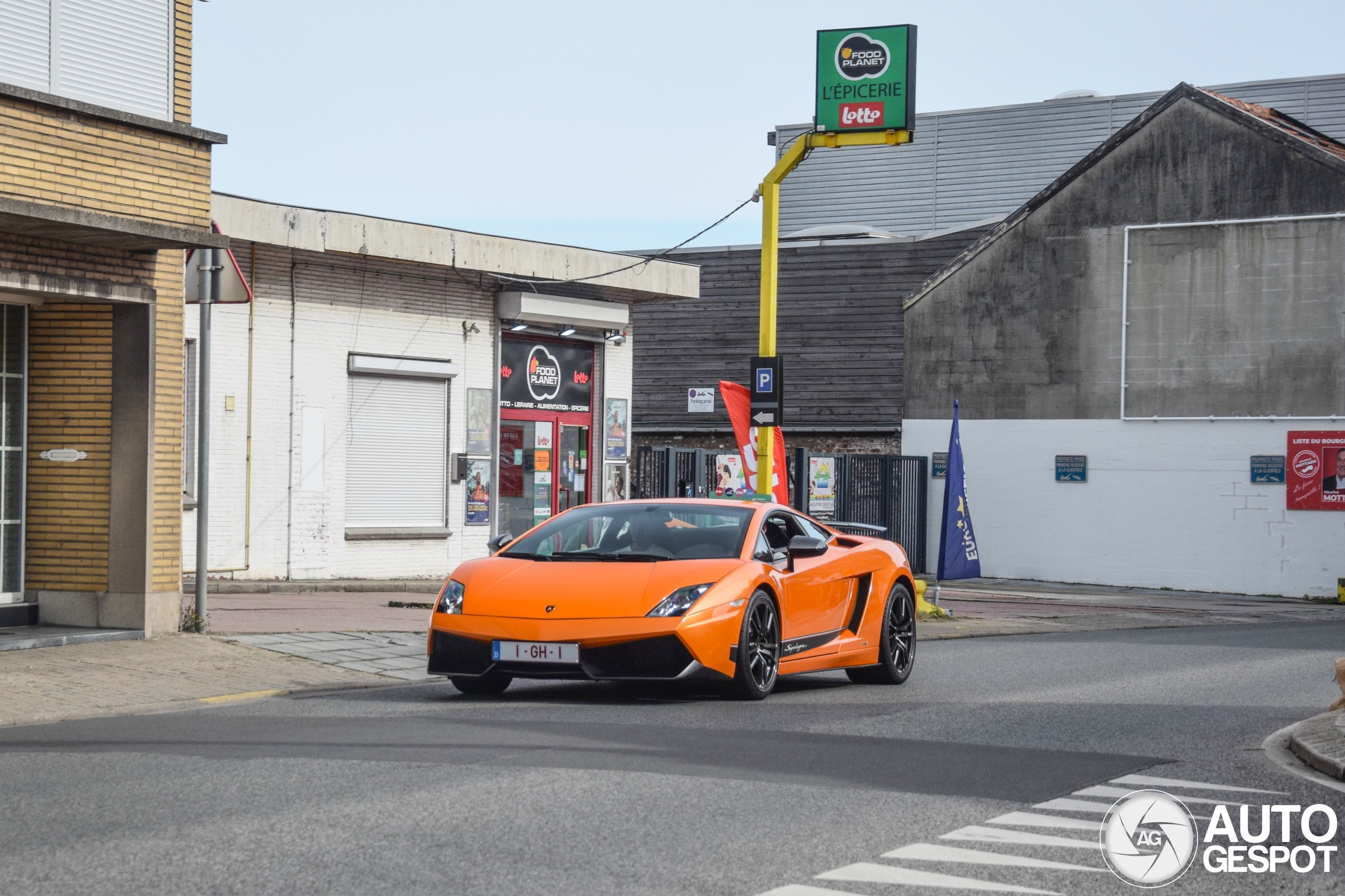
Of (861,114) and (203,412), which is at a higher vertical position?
(861,114)

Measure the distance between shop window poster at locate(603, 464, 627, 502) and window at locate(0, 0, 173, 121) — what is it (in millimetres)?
12171

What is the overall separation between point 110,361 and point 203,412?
0.81m

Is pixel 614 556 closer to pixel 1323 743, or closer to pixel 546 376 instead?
pixel 1323 743

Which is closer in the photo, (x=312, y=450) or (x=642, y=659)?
(x=642, y=659)

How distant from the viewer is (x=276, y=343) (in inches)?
781

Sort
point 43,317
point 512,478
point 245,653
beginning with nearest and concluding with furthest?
point 245,653 < point 43,317 < point 512,478

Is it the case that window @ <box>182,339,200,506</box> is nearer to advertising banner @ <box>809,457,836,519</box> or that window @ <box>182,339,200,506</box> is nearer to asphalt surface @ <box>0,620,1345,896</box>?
asphalt surface @ <box>0,620,1345,896</box>

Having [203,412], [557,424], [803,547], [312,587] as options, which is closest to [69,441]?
[203,412]

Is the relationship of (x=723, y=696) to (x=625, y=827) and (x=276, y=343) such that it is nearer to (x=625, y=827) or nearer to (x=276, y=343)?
(x=625, y=827)

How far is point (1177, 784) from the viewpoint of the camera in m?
7.31

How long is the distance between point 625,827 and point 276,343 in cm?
1480

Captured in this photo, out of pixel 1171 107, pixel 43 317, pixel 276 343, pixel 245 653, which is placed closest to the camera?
→ pixel 245 653

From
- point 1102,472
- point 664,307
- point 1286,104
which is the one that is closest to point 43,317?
point 1102,472

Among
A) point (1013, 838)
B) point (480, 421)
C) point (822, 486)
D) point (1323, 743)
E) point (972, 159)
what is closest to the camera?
point (1013, 838)
